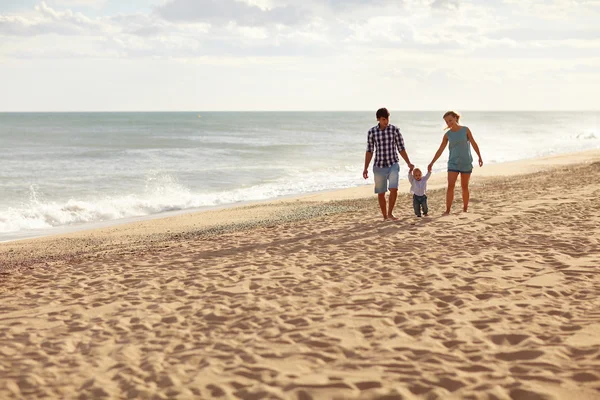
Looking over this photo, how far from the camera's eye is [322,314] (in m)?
5.22

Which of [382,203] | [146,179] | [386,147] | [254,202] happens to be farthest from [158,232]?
[146,179]

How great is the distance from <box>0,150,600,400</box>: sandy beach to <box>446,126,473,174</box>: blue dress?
805mm

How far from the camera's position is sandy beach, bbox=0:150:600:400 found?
391 centimetres

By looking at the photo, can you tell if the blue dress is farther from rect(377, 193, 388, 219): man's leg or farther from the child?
rect(377, 193, 388, 219): man's leg

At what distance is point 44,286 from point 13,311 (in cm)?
89

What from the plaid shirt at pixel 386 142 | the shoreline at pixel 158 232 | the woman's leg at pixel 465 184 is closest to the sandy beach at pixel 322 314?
the shoreline at pixel 158 232

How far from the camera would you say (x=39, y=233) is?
13750 millimetres

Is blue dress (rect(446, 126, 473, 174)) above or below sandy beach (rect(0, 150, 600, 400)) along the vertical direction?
above

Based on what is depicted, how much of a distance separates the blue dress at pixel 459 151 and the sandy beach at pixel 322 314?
0.81 meters

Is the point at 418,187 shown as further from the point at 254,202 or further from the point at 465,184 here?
the point at 254,202

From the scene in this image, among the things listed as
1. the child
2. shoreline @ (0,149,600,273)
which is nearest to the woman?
the child

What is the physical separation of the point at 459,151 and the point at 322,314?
502 cm

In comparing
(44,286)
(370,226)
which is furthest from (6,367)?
(370,226)

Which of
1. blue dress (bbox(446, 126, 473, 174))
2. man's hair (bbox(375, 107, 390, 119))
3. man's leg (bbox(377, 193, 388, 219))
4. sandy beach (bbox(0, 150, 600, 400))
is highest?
man's hair (bbox(375, 107, 390, 119))
